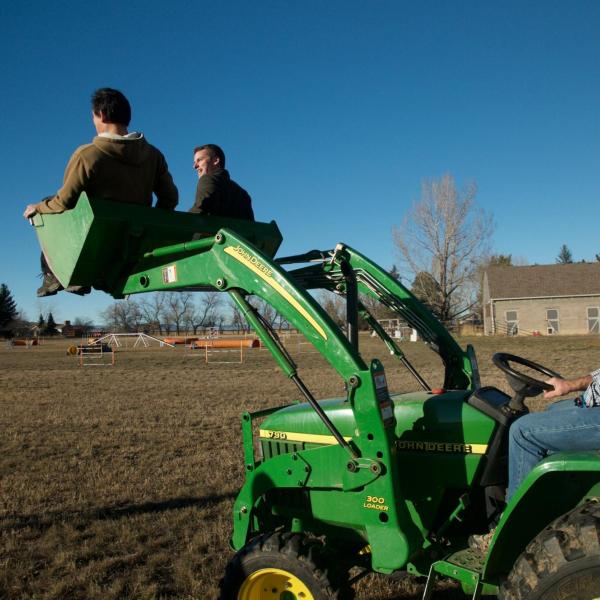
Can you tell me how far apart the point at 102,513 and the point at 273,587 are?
3051mm

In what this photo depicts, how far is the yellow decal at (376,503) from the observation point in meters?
2.81

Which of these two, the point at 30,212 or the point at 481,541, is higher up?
the point at 30,212

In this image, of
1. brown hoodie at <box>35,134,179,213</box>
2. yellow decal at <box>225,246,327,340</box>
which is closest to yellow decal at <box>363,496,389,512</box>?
yellow decal at <box>225,246,327,340</box>

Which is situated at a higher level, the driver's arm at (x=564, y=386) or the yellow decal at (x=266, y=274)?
the yellow decal at (x=266, y=274)

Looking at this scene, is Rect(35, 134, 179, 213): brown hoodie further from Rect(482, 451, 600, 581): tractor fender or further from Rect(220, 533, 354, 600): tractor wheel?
Rect(482, 451, 600, 581): tractor fender

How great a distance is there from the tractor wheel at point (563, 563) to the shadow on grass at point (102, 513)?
404cm

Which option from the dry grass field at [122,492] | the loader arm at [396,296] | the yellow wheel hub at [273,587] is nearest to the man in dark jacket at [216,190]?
the loader arm at [396,296]

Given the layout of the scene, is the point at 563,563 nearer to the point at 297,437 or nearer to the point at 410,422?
the point at 410,422

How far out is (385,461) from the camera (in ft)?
9.12

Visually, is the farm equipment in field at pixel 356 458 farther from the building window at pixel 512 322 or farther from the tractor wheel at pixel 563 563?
the building window at pixel 512 322

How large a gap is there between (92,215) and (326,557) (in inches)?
85.3

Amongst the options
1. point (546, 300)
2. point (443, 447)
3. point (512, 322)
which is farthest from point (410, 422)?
point (512, 322)

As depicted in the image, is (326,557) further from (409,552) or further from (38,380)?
(38,380)

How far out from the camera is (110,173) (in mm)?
3447
